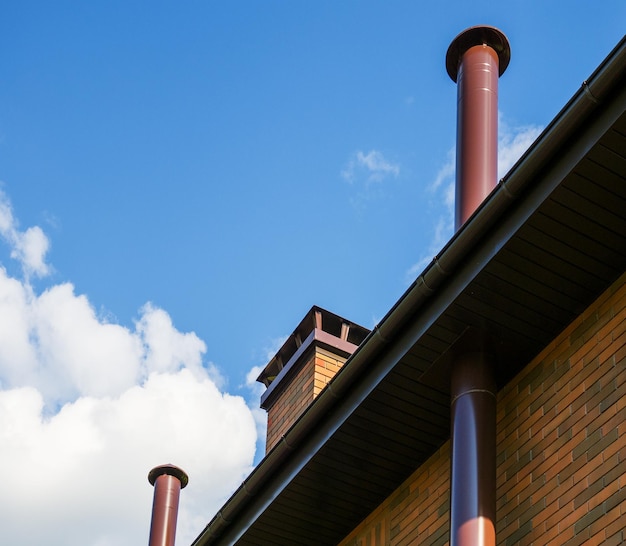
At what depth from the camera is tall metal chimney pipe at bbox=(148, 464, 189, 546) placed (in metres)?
14.1

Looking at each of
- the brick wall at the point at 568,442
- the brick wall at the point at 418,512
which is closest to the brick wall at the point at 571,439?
the brick wall at the point at 568,442

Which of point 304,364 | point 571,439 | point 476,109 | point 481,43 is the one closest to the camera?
point 571,439

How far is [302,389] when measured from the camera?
12.9 meters

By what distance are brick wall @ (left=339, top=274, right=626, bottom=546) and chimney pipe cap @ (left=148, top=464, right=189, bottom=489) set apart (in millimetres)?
6737

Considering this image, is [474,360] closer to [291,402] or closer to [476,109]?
[476,109]

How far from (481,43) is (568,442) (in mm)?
4152

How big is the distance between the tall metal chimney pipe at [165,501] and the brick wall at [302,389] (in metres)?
1.70

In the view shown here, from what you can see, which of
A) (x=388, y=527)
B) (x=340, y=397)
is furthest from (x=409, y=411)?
(x=388, y=527)

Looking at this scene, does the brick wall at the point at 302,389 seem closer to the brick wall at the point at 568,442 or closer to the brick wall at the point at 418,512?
the brick wall at the point at 418,512

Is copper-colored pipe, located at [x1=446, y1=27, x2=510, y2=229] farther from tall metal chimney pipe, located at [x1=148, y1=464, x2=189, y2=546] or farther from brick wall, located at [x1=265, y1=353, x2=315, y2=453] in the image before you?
tall metal chimney pipe, located at [x1=148, y1=464, x2=189, y2=546]

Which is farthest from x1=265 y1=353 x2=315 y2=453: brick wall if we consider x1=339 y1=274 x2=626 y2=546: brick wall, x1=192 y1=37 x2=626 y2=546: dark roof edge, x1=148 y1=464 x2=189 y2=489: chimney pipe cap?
x1=339 y1=274 x2=626 y2=546: brick wall

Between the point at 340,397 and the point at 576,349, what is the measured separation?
192cm

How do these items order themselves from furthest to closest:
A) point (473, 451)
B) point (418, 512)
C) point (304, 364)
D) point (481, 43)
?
point (304, 364)
point (481, 43)
point (418, 512)
point (473, 451)

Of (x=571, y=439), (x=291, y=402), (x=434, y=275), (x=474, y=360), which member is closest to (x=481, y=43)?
(x=434, y=275)
